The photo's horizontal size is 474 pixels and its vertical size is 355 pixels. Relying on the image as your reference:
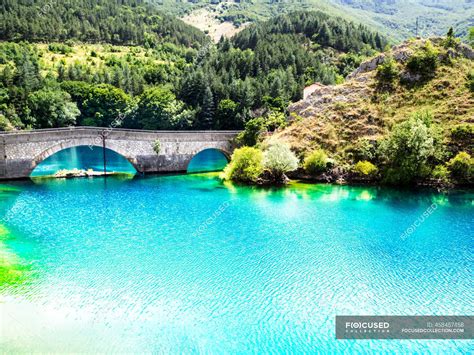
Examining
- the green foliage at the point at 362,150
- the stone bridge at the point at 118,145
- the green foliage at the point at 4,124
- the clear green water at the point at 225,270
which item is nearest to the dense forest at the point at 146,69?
the green foliage at the point at 4,124

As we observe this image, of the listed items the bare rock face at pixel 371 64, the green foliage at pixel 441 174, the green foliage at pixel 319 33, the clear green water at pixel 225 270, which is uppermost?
the green foliage at pixel 319 33

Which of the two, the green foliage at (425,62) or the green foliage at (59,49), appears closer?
the green foliage at (425,62)

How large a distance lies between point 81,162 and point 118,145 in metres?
16.3

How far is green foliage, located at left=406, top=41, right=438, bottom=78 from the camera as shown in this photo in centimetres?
6178

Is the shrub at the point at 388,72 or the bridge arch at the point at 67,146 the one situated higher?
the shrub at the point at 388,72

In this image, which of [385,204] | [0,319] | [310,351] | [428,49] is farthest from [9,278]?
[428,49]

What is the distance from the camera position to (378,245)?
104ft

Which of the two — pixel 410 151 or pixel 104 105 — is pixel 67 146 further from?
pixel 410 151

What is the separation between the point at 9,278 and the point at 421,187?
4697cm

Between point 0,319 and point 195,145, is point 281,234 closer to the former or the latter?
point 0,319

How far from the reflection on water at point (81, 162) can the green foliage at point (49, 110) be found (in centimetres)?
736

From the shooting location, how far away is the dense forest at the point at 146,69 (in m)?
85.7

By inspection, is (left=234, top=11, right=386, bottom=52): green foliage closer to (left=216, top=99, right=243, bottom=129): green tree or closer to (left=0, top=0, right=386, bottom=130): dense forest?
(left=0, top=0, right=386, bottom=130): dense forest

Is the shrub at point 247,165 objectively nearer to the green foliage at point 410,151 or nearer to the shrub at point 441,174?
the green foliage at point 410,151
